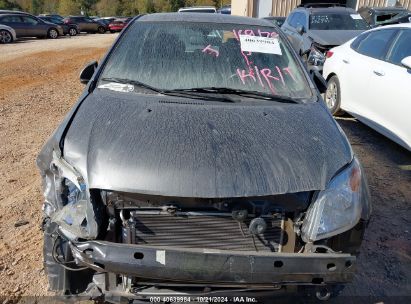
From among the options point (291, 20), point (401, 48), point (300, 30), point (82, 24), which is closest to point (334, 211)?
point (401, 48)

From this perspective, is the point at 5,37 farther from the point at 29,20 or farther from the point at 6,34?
the point at 29,20

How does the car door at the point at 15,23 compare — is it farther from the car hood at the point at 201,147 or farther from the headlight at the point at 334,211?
the headlight at the point at 334,211

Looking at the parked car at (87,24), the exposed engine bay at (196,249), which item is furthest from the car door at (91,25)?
the exposed engine bay at (196,249)

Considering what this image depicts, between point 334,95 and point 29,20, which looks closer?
point 334,95

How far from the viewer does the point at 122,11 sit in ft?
253

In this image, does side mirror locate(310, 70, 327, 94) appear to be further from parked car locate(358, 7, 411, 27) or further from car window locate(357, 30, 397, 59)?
parked car locate(358, 7, 411, 27)

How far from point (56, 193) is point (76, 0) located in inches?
3334

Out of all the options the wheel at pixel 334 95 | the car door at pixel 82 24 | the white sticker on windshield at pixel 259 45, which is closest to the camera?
the white sticker on windshield at pixel 259 45

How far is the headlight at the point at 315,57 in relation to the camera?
323 inches

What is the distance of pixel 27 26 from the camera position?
883 inches

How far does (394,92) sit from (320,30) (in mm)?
5053

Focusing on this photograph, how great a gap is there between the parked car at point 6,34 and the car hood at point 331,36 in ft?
52.1

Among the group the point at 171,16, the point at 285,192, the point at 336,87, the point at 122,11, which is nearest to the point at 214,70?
the point at 171,16

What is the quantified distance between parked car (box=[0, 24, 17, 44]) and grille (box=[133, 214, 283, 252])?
66.7 feet
